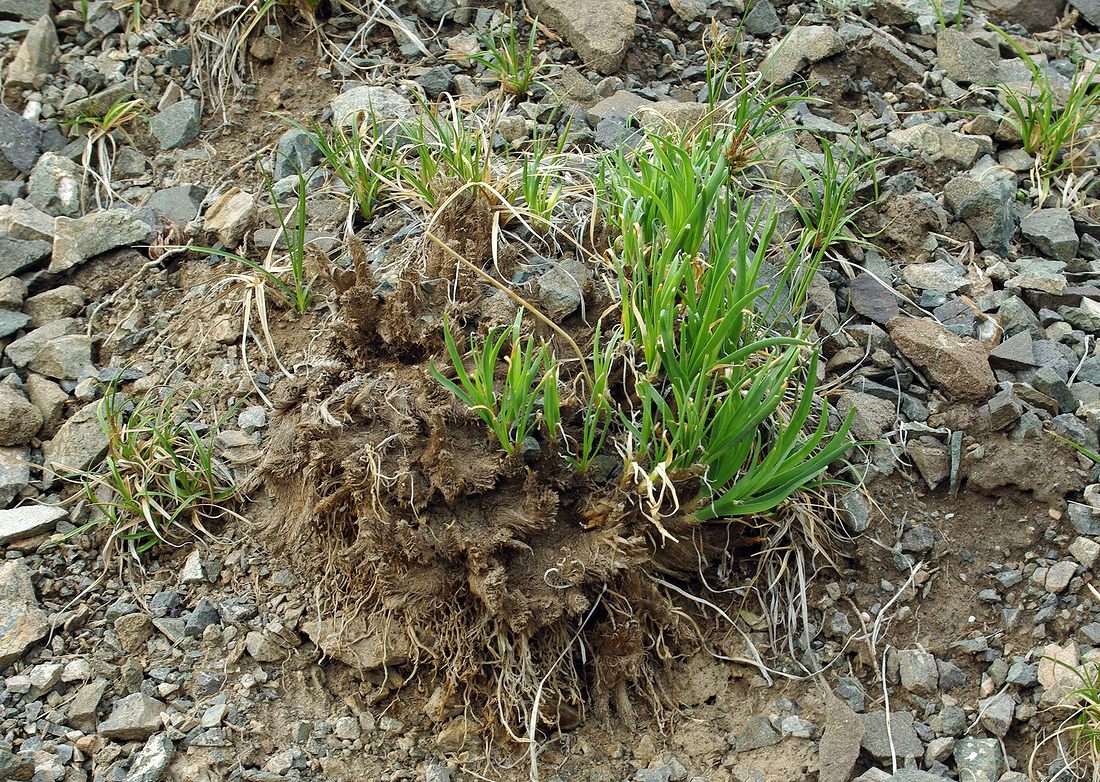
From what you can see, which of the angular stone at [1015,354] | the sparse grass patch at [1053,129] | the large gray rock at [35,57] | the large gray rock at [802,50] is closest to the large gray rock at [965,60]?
the sparse grass patch at [1053,129]

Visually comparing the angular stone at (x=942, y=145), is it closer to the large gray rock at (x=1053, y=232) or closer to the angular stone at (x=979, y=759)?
the large gray rock at (x=1053, y=232)

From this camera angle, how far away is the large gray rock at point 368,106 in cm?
319

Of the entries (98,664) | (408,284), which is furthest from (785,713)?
(98,664)

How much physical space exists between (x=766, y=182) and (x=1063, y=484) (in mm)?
1120

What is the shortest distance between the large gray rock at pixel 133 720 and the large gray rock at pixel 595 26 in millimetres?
2360

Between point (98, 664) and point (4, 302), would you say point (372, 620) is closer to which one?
point (98, 664)

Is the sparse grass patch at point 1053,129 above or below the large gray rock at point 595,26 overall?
below

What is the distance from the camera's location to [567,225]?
278 centimetres

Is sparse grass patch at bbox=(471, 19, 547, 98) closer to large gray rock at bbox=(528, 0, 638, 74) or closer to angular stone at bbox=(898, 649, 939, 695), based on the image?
large gray rock at bbox=(528, 0, 638, 74)

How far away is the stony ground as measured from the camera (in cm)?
228

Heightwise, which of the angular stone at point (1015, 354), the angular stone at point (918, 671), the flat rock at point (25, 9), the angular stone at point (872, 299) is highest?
the flat rock at point (25, 9)

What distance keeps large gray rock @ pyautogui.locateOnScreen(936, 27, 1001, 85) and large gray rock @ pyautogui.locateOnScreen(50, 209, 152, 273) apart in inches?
104

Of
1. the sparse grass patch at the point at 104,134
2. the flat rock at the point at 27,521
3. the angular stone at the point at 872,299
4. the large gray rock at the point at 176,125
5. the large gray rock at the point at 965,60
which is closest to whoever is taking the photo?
the flat rock at the point at 27,521

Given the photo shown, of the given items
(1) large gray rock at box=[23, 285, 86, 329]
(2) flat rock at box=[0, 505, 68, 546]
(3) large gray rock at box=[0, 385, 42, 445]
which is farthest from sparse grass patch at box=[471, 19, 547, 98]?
(2) flat rock at box=[0, 505, 68, 546]
